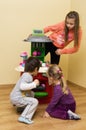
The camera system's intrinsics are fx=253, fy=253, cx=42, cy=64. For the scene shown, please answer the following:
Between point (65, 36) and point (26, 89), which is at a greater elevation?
point (65, 36)

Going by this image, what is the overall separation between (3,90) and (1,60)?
1.19 feet

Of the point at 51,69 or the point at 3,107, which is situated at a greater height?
the point at 51,69

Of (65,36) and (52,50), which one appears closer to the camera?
(65,36)

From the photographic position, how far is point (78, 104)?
251cm

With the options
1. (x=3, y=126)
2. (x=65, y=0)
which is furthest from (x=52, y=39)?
(x=3, y=126)

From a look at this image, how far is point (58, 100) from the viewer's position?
2164 millimetres

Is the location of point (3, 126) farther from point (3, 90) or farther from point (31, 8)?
point (31, 8)

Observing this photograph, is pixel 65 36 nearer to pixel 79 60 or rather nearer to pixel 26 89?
pixel 79 60

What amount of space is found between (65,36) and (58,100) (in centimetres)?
79

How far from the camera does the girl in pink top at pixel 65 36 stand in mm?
2568

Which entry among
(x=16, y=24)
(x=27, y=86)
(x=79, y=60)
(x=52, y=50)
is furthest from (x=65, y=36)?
(x=27, y=86)

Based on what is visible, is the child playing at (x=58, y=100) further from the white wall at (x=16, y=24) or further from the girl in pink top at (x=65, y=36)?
the white wall at (x=16, y=24)

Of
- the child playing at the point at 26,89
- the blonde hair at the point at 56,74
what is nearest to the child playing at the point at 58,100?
the blonde hair at the point at 56,74

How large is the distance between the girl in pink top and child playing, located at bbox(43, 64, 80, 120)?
55cm
